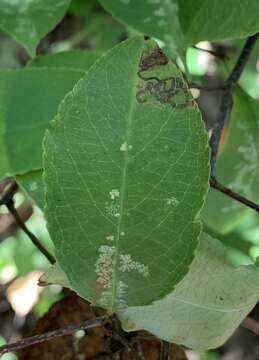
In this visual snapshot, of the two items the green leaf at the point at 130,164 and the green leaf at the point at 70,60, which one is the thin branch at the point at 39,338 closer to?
the green leaf at the point at 130,164

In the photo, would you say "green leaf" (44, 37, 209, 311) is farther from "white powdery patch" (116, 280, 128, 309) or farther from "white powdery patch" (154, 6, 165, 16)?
"white powdery patch" (154, 6, 165, 16)

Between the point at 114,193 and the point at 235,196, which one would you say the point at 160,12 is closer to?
the point at 235,196

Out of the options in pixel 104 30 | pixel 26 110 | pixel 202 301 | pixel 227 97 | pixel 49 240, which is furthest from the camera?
pixel 104 30

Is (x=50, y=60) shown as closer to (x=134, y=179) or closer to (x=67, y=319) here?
(x=67, y=319)

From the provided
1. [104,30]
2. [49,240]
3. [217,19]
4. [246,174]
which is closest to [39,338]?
[217,19]

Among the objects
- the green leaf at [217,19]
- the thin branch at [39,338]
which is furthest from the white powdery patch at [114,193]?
the green leaf at [217,19]
